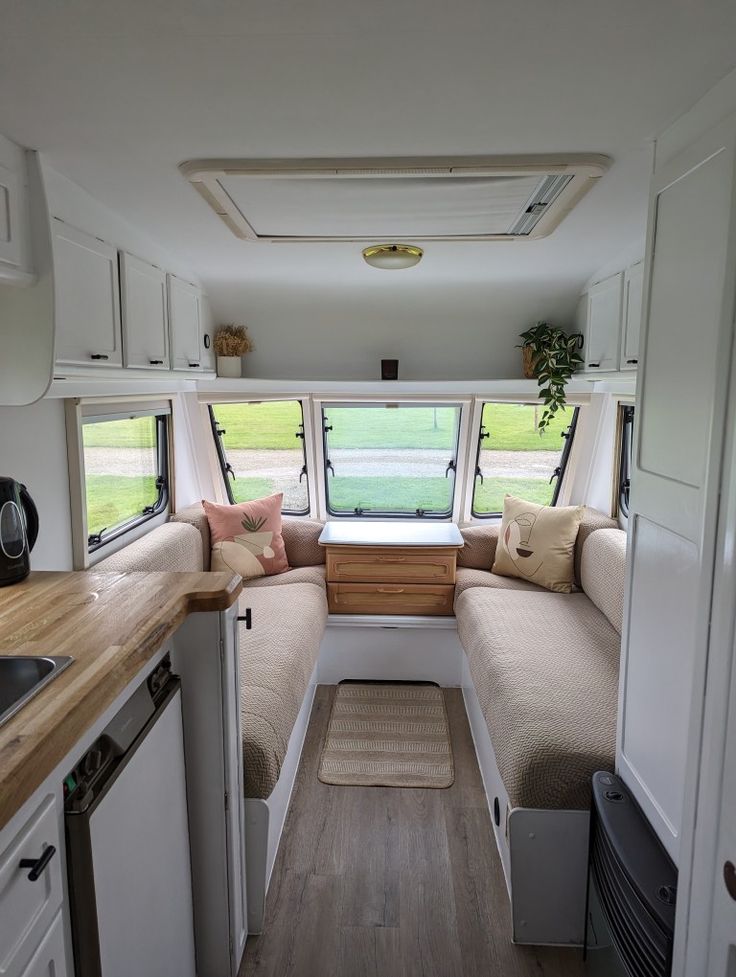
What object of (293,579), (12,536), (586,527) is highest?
(12,536)

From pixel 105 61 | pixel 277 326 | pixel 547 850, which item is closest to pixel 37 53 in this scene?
pixel 105 61

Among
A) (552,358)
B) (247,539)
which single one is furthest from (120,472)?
(552,358)

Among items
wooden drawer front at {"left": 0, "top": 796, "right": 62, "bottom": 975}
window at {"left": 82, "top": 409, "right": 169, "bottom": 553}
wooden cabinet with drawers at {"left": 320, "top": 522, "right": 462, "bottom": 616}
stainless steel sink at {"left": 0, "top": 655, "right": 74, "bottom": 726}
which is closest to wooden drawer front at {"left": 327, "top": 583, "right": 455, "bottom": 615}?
wooden cabinet with drawers at {"left": 320, "top": 522, "right": 462, "bottom": 616}

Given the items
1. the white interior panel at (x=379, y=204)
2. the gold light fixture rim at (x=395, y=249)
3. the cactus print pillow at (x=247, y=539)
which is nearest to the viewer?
the white interior panel at (x=379, y=204)

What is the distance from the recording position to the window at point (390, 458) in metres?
4.13

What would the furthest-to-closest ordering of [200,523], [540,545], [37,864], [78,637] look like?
[200,523] → [540,545] → [78,637] → [37,864]

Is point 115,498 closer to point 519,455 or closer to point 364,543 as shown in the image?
point 364,543

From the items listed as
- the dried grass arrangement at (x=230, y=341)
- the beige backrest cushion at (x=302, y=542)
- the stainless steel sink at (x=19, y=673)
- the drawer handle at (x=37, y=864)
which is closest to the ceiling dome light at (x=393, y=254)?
→ the dried grass arrangement at (x=230, y=341)

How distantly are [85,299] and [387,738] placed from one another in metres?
2.31

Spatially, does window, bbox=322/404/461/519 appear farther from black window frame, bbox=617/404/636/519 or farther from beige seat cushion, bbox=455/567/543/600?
black window frame, bbox=617/404/636/519

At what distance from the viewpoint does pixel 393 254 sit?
2.61m

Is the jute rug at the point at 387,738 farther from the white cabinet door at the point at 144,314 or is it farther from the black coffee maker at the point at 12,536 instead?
the white cabinet door at the point at 144,314

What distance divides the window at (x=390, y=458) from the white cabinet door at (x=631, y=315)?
1610mm

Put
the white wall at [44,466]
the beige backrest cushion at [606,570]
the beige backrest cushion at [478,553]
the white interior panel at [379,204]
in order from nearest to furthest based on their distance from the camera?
the white interior panel at [379,204], the white wall at [44,466], the beige backrest cushion at [606,570], the beige backrest cushion at [478,553]
